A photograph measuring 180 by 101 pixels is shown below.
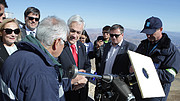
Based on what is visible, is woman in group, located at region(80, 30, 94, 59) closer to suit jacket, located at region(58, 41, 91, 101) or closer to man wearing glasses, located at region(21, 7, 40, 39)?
suit jacket, located at region(58, 41, 91, 101)

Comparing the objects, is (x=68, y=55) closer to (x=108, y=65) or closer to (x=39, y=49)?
(x=108, y=65)

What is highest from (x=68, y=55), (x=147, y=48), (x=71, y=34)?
(x=71, y=34)

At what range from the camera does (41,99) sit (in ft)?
3.80

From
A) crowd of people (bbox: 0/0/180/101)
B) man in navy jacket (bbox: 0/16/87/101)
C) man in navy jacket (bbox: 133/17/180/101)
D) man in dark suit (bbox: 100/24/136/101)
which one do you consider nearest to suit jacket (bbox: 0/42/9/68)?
crowd of people (bbox: 0/0/180/101)

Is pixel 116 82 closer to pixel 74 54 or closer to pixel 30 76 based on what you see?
pixel 30 76

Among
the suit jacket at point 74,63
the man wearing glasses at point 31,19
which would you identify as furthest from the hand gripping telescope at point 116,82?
the man wearing glasses at point 31,19

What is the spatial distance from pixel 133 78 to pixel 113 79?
0.73 feet

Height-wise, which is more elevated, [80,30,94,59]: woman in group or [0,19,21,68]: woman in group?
[0,19,21,68]: woman in group

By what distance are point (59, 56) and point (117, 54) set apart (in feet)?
4.20

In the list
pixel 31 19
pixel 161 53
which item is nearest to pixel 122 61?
pixel 161 53

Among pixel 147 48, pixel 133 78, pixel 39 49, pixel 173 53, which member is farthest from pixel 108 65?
pixel 39 49

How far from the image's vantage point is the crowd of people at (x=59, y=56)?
1.20 metres

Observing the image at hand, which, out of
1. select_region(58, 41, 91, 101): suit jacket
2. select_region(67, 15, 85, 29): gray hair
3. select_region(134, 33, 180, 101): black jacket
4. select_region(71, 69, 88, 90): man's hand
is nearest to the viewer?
select_region(71, 69, 88, 90): man's hand

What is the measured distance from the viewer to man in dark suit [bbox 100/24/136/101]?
120 inches
